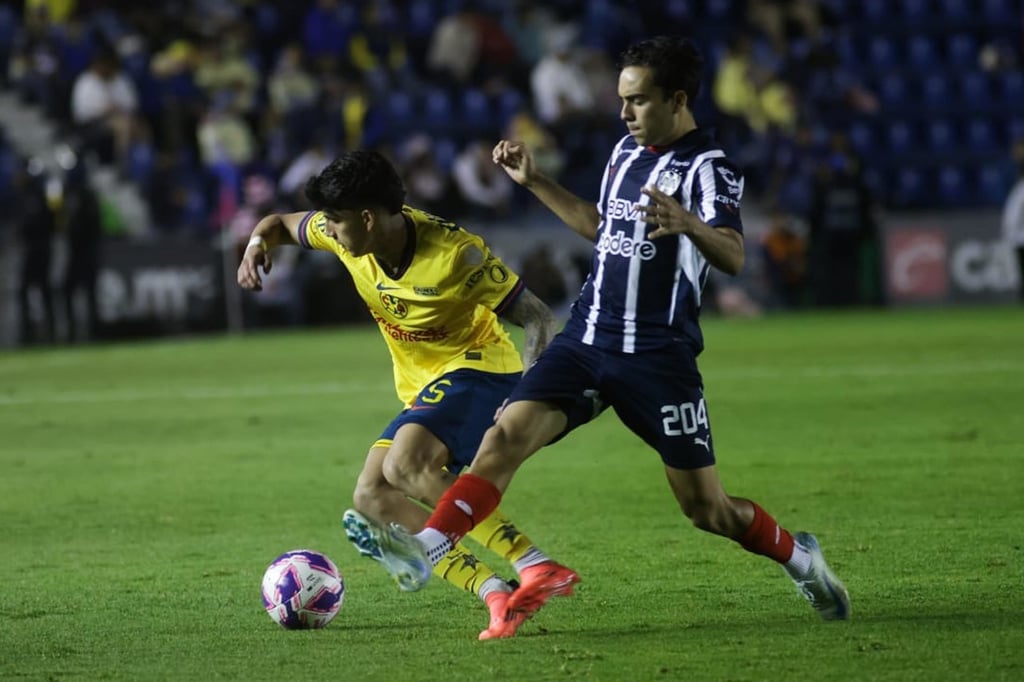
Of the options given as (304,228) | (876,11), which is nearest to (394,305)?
(304,228)

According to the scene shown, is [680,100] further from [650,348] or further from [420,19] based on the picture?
[420,19]

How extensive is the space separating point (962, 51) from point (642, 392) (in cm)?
2339

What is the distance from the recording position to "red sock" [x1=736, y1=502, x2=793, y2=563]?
5.93 m

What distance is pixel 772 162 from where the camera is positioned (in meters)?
24.7

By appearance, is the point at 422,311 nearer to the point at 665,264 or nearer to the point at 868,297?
the point at 665,264

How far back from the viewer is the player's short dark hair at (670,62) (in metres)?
5.78

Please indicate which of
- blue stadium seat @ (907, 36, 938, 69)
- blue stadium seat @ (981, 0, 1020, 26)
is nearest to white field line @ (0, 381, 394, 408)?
blue stadium seat @ (907, 36, 938, 69)

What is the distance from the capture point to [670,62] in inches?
228

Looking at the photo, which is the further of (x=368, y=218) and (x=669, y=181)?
(x=368, y=218)

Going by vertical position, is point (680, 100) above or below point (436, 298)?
above

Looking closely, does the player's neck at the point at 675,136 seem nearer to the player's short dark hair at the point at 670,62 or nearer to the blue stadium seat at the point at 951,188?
the player's short dark hair at the point at 670,62

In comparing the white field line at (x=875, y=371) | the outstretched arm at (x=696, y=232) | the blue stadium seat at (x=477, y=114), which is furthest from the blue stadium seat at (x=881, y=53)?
the outstretched arm at (x=696, y=232)

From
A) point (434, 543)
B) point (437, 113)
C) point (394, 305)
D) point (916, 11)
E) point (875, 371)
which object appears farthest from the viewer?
point (916, 11)

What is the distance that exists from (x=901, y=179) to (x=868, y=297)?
284 centimetres
